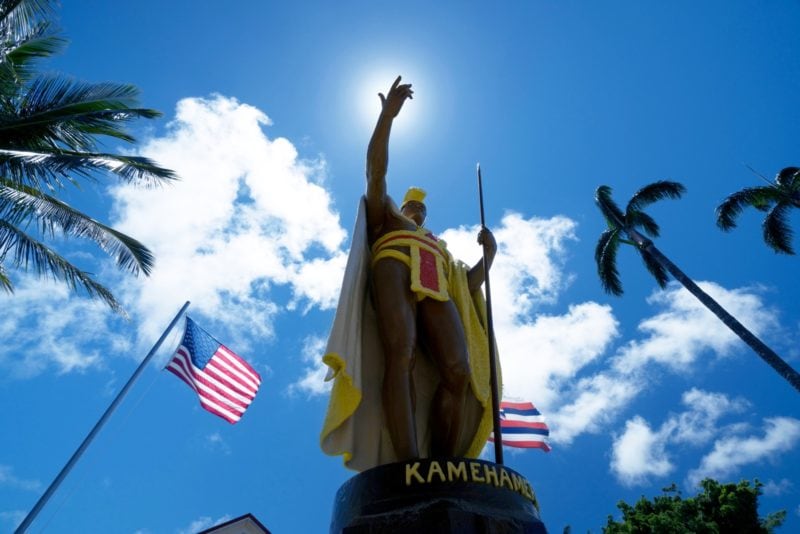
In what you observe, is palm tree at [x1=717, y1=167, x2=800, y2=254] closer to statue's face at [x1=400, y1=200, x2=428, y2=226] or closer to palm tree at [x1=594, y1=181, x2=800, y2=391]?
palm tree at [x1=594, y1=181, x2=800, y2=391]

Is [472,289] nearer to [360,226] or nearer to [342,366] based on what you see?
[360,226]

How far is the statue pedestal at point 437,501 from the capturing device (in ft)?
7.69

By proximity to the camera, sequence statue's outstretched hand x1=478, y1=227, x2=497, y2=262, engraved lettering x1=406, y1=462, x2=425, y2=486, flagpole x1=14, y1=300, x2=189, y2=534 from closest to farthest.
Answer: engraved lettering x1=406, y1=462, x2=425, y2=486, statue's outstretched hand x1=478, y1=227, x2=497, y2=262, flagpole x1=14, y1=300, x2=189, y2=534

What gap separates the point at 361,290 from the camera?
3.97 metres

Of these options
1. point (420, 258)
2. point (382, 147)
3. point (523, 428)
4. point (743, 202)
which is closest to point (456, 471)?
point (420, 258)

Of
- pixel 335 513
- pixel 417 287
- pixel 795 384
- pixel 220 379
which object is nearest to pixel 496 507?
pixel 335 513

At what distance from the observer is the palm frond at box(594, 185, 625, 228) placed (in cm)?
2098

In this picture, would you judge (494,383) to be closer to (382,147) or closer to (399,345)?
(399,345)

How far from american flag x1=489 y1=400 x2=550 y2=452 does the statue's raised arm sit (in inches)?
245

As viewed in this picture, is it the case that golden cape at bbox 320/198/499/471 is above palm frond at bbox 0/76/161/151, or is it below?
below

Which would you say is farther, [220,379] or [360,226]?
[220,379]

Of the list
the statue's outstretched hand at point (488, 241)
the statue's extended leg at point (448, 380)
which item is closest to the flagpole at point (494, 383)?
the statue's outstretched hand at point (488, 241)

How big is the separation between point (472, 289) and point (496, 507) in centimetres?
243

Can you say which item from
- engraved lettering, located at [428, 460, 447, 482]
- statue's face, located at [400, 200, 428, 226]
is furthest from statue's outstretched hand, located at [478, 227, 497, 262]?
engraved lettering, located at [428, 460, 447, 482]
